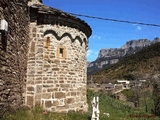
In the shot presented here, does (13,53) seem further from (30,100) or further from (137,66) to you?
(137,66)

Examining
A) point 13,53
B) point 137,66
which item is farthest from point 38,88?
point 137,66

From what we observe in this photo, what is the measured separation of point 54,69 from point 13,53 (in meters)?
2.57

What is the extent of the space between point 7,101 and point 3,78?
2.47 feet

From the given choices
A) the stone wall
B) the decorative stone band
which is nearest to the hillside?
the decorative stone band

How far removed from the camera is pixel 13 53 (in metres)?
6.39

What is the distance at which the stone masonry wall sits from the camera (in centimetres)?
835

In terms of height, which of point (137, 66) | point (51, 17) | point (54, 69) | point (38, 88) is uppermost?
point (137, 66)

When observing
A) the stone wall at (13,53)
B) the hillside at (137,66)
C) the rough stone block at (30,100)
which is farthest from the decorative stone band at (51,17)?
the hillside at (137,66)

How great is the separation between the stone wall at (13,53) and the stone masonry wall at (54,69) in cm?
42

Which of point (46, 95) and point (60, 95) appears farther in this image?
point (60, 95)

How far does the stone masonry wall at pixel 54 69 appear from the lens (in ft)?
27.4

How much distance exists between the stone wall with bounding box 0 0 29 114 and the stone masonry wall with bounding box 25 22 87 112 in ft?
1.38

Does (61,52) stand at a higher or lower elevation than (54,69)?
higher

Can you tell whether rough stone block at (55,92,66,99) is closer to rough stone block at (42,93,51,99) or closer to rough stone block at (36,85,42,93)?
rough stone block at (42,93,51,99)
